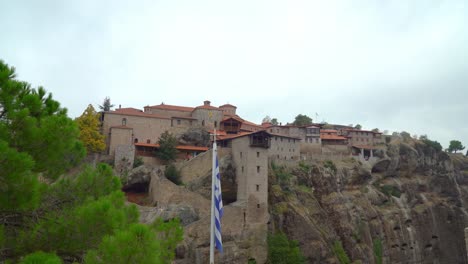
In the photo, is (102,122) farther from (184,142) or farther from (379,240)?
(379,240)

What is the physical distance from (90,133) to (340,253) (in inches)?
1087

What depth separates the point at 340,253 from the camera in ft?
133

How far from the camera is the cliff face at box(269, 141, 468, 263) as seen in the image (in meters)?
38.5

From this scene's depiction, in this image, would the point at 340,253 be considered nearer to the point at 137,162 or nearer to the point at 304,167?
the point at 304,167

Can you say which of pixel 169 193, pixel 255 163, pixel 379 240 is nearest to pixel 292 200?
pixel 255 163

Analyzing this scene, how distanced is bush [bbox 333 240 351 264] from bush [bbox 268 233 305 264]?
577cm

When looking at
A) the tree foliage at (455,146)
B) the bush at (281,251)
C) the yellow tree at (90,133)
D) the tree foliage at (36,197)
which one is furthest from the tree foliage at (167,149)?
the tree foliage at (455,146)

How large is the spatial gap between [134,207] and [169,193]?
65.5 ft

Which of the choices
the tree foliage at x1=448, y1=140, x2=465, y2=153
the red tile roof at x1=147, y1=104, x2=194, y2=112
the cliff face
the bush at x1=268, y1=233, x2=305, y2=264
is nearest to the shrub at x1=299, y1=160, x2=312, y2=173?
the cliff face

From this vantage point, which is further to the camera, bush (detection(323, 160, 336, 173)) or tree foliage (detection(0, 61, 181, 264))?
bush (detection(323, 160, 336, 173))

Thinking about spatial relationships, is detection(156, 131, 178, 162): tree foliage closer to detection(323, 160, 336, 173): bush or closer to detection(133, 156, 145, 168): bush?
detection(133, 156, 145, 168): bush

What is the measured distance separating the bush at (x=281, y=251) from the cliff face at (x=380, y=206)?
4.97 feet

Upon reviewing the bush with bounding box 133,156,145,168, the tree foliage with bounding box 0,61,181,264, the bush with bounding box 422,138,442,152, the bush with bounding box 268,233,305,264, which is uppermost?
the bush with bounding box 422,138,442,152

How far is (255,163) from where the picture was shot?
119ft
